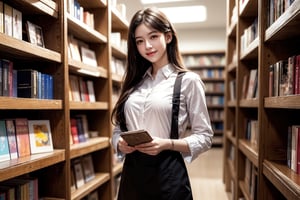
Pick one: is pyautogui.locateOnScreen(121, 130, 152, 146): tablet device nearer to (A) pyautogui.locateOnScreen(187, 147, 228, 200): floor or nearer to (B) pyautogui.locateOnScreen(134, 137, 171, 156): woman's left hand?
(B) pyautogui.locateOnScreen(134, 137, 171, 156): woman's left hand

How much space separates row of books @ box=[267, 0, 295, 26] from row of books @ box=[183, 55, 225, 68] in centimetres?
522

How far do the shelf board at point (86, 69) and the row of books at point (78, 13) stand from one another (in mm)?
368

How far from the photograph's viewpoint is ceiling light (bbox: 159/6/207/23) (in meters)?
4.88

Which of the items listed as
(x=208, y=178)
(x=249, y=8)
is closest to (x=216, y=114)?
(x=208, y=178)

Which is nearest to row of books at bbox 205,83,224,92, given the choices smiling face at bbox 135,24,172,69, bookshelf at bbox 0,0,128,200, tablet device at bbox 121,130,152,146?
bookshelf at bbox 0,0,128,200

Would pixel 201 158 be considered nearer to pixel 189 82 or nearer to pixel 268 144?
pixel 268 144

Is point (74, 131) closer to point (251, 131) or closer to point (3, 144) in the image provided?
point (3, 144)

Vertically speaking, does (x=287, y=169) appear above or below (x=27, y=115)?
below

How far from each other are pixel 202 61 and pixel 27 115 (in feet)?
17.9

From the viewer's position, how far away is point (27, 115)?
1.83 metres

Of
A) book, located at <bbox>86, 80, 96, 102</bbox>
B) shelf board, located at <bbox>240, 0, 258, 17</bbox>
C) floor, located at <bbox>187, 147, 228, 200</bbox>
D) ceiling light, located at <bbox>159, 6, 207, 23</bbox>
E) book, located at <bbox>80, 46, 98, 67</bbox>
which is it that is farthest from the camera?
ceiling light, located at <bbox>159, 6, 207, 23</bbox>

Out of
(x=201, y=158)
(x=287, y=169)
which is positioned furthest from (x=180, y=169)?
(x=201, y=158)

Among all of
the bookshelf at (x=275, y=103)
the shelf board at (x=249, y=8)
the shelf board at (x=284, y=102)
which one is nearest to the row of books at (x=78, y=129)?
the bookshelf at (x=275, y=103)

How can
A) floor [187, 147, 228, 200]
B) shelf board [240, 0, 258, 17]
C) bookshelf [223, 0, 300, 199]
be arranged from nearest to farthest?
bookshelf [223, 0, 300, 199] < shelf board [240, 0, 258, 17] < floor [187, 147, 228, 200]
